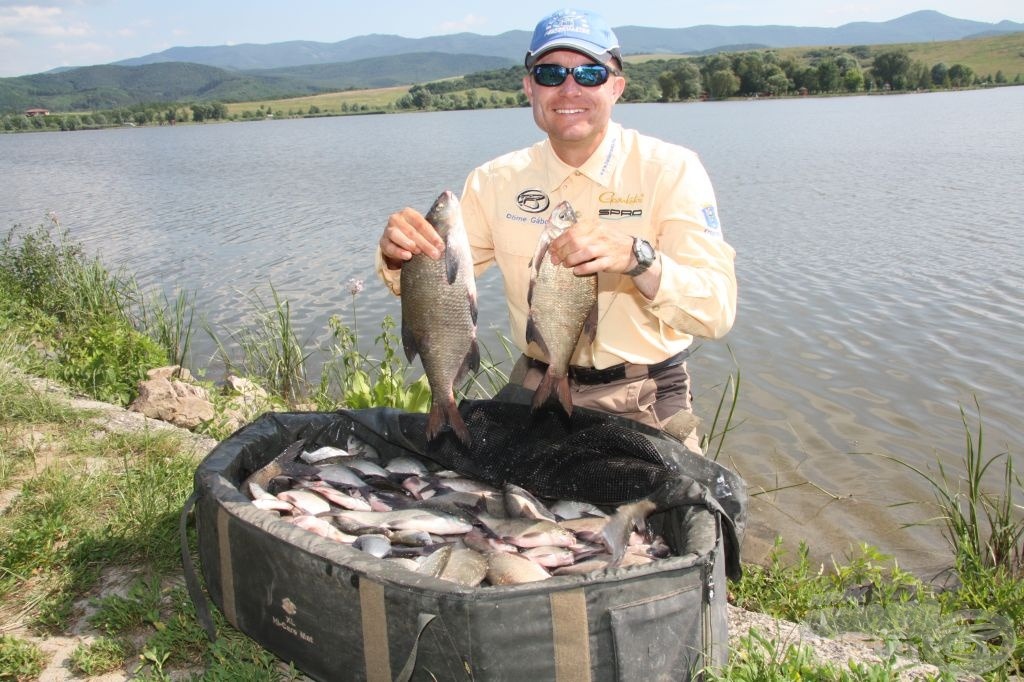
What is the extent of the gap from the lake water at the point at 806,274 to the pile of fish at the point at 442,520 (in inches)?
85.4

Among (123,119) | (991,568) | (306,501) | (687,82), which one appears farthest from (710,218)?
(123,119)

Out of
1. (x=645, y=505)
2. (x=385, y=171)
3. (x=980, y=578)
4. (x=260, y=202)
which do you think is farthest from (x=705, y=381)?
(x=385, y=171)

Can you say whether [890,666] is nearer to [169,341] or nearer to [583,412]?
[583,412]

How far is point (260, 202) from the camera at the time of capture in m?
20.7

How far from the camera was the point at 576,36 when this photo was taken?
3.65 m

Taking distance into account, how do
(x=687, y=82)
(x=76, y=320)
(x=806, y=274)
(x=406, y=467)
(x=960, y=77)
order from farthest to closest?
(x=960, y=77), (x=687, y=82), (x=806, y=274), (x=76, y=320), (x=406, y=467)

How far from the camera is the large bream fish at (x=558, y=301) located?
3.14 m

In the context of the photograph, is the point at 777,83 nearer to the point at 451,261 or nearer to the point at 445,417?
the point at 445,417

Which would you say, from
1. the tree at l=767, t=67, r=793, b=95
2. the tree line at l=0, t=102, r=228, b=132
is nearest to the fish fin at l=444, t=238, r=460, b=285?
the tree at l=767, t=67, r=793, b=95

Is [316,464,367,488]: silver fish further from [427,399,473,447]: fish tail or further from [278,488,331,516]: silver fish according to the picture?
[427,399,473,447]: fish tail

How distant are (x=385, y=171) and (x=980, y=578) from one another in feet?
77.5

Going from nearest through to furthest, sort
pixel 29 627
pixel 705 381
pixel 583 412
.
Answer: pixel 29 627 < pixel 583 412 < pixel 705 381

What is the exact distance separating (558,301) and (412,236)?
24.9 inches

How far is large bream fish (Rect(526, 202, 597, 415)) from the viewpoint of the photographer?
124 inches
